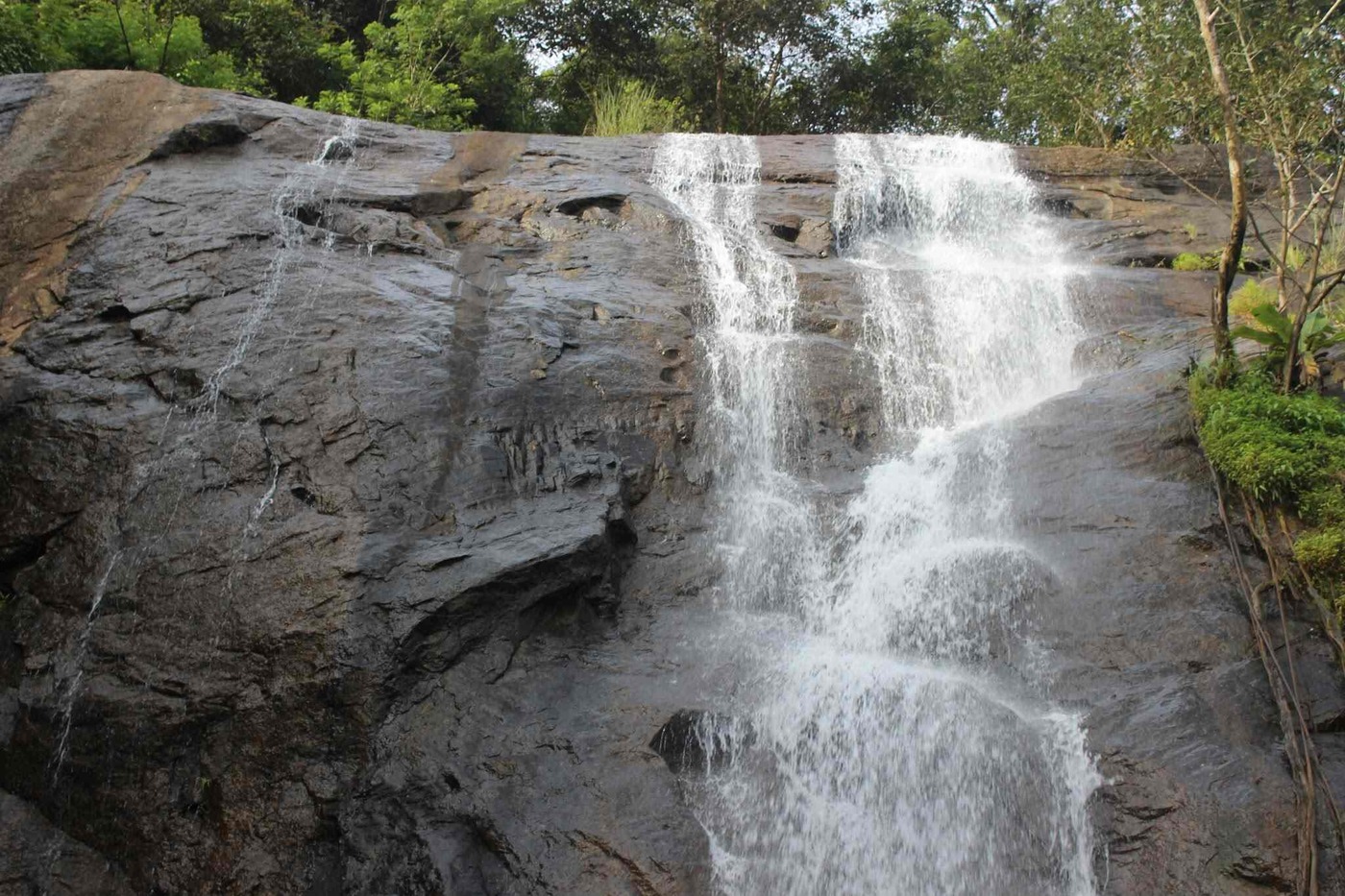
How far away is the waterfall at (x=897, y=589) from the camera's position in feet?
18.7

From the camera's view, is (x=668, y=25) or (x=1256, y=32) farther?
(x=668, y=25)

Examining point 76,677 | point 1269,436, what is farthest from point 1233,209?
point 76,677

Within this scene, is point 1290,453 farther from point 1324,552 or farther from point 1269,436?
point 1324,552

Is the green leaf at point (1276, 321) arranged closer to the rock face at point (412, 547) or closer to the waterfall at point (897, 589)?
the rock face at point (412, 547)

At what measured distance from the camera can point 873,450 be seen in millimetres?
8789

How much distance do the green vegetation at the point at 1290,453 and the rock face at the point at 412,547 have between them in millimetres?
318

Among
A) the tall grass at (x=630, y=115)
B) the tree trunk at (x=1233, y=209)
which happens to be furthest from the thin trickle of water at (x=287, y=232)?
the tree trunk at (x=1233, y=209)

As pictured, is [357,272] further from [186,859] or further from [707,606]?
[186,859]

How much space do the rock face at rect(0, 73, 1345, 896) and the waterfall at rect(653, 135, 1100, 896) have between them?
0.26 meters

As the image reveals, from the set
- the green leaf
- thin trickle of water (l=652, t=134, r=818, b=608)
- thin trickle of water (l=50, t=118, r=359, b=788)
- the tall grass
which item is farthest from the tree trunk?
the tall grass

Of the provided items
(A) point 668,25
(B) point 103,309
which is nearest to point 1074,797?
(B) point 103,309

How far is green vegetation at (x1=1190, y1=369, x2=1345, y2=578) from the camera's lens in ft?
21.6

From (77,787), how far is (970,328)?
329 inches

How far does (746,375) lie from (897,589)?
2742mm
